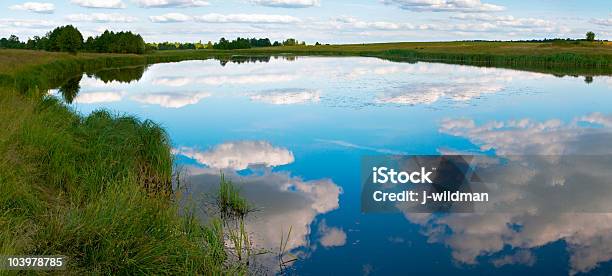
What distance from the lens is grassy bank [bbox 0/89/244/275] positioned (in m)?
5.95

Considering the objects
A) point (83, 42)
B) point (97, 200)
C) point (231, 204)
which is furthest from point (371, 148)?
point (83, 42)

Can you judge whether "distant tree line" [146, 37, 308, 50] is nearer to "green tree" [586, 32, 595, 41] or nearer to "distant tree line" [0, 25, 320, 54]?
"distant tree line" [0, 25, 320, 54]

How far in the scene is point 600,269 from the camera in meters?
7.96

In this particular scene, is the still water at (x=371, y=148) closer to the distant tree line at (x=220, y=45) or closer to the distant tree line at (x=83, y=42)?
the distant tree line at (x=83, y=42)

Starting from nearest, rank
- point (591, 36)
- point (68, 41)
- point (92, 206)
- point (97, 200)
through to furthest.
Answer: point (92, 206), point (97, 200), point (68, 41), point (591, 36)

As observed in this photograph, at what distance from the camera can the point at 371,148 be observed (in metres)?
16.7

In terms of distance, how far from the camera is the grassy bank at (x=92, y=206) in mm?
5953

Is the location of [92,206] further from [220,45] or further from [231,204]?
[220,45]

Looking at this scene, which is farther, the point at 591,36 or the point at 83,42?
the point at 591,36

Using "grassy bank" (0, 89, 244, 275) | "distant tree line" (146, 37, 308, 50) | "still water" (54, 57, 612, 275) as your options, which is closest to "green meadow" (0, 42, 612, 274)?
"grassy bank" (0, 89, 244, 275)

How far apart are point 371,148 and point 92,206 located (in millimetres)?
11234

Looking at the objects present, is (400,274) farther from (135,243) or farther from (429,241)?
(135,243)

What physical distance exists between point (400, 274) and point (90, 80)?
135ft

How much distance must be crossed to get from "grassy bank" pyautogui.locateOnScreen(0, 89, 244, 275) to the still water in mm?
1327
